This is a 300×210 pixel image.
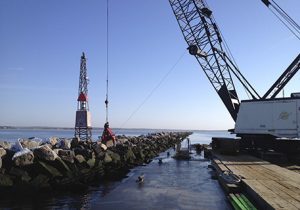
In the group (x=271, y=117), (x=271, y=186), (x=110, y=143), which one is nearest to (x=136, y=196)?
(x=271, y=186)

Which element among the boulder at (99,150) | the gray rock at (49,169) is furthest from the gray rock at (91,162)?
the gray rock at (49,169)

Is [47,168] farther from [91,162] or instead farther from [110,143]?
[110,143]

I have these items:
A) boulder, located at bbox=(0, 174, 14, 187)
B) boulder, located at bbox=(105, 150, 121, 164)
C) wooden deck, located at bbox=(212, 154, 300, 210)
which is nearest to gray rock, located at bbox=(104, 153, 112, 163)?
boulder, located at bbox=(105, 150, 121, 164)

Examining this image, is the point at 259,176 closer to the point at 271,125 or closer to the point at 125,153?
the point at 271,125

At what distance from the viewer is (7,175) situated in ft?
56.7

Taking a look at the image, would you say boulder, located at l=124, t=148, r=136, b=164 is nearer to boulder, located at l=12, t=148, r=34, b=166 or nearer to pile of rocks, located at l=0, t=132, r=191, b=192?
pile of rocks, located at l=0, t=132, r=191, b=192

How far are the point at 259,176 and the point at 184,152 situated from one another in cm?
2024

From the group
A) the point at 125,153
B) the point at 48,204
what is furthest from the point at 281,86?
the point at 48,204

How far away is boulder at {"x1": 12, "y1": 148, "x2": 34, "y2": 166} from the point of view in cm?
1833

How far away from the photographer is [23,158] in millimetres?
18500

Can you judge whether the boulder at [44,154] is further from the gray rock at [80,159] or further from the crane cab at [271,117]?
the crane cab at [271,117]

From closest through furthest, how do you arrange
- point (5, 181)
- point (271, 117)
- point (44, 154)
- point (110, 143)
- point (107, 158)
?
point (5, 181), point (44, 154), point (107, 158), point (271, 117), point (110, 143)

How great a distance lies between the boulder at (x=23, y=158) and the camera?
60.1ft

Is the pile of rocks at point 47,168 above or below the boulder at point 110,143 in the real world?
below
